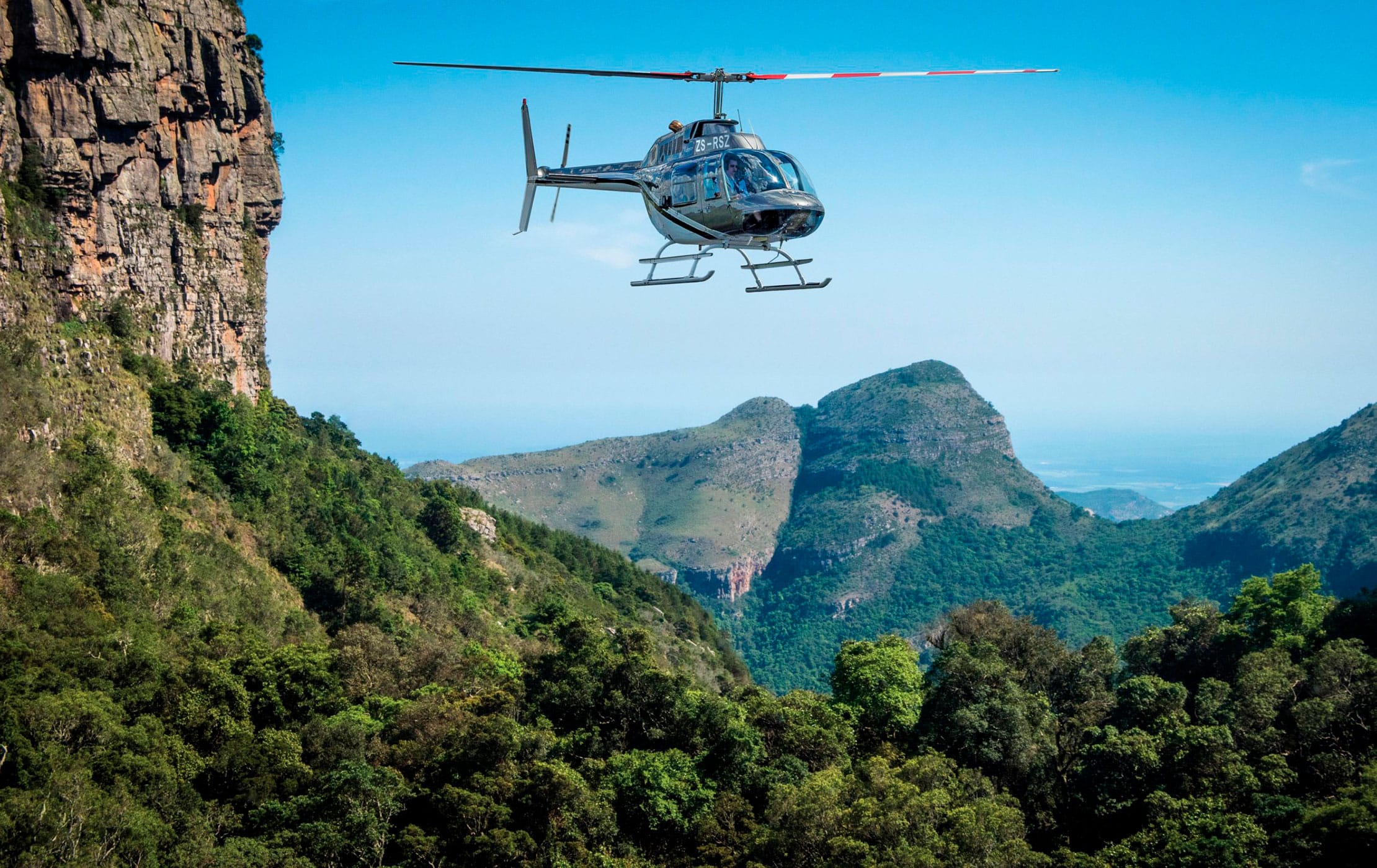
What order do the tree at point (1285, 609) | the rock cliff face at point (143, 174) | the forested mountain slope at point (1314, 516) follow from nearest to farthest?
the rock cliff face at point (143, 174) → the tree at point (1285, 609) → the forested mountain slope at point (1314, 516)

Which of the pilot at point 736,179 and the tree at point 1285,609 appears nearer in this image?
the pilot at point 736,179

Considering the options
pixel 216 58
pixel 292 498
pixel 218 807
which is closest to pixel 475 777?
pixel 218 807

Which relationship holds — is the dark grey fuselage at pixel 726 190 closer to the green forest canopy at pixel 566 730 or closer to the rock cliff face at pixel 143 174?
the green forest canopy at pixel 566 730

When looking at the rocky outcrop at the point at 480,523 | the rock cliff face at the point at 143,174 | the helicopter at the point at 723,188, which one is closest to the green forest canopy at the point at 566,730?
the rock cliff face at the point at 143,174

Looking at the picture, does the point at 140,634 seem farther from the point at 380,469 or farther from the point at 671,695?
the point at 380,469

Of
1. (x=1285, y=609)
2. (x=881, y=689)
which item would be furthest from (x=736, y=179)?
(x=1285, y=609)

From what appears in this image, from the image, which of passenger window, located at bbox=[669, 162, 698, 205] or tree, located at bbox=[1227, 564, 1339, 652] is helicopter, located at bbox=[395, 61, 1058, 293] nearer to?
passenger window, located at bbox=[669, 162, 698, 205]

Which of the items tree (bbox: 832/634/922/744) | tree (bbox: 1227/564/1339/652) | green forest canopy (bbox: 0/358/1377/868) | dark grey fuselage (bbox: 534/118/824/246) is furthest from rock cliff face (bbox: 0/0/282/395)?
tree (bbox: 1227/564/1339/652)
